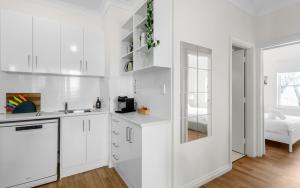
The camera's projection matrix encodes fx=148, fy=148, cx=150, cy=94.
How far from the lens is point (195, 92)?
2.19m

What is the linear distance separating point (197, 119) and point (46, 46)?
2.76 m

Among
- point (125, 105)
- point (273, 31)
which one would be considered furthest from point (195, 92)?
point (273, 31)

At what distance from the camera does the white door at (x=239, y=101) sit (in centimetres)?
321

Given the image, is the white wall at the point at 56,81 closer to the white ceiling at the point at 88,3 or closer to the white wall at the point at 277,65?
the white ceiling at the point at 88,3

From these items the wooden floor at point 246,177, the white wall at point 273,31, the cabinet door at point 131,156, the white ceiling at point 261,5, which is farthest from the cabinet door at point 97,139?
the white ceiling at point 261,5

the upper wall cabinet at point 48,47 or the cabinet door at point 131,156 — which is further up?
the upper wall cabinet at point 48,47

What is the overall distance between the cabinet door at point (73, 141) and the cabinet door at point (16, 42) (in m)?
1.10

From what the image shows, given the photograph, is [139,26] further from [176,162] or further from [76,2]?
[176,162]

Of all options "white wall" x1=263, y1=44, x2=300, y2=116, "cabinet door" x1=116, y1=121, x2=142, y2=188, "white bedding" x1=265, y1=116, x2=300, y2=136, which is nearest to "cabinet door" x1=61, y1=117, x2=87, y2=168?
"cabinet door" x1=116, y1=121, x2=142, y2=188

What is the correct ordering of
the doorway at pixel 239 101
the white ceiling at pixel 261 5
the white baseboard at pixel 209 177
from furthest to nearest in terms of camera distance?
the doorway at pixel 239 101, the white ceiling at pixel 261 5, the white baseboard at pixel 209 177

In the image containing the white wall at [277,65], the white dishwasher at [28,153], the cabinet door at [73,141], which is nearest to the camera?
the white dishwasher at [28,153]

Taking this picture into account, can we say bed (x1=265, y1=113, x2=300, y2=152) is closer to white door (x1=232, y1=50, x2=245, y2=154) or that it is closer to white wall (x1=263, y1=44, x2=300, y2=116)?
white door (x1=232, y1=50, x2=245, y2=154)

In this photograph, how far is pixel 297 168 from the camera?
8.72 feet

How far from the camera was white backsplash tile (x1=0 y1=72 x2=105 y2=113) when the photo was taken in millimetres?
2529
